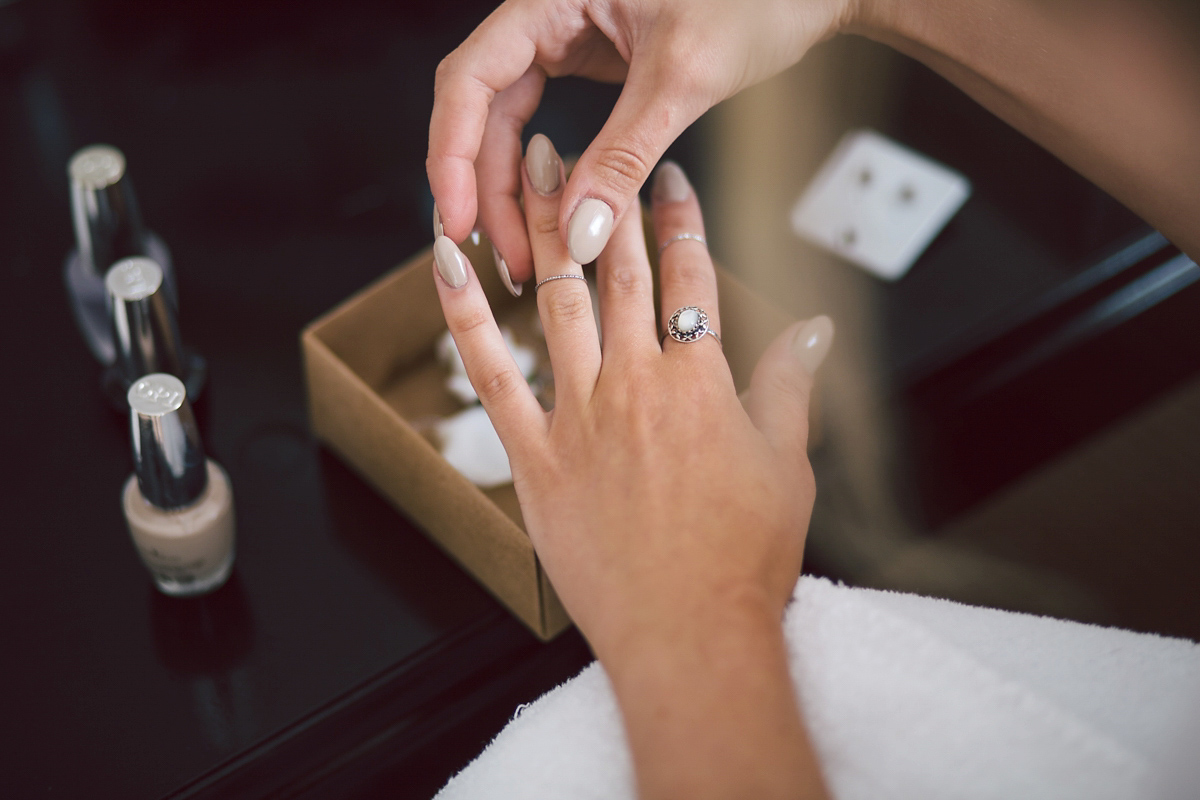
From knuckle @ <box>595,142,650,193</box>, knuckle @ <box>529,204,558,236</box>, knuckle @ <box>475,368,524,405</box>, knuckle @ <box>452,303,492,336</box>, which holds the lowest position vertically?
knuckle @ <box>475,368,524,405</box>

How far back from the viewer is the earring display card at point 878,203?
803mm

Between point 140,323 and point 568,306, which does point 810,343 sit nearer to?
point 568,306

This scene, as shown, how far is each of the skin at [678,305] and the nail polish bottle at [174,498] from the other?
0.55ft

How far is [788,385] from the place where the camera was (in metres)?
0.59

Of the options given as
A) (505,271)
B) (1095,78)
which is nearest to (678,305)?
(505,271)

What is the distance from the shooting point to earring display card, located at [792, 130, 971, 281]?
803 mm

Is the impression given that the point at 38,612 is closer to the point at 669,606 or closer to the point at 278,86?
the point at 669,606

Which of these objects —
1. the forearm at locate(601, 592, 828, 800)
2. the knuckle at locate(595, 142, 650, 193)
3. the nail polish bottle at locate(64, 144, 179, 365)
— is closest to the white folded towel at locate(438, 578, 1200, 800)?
the forearm at locate(601, 592, 828, 800)

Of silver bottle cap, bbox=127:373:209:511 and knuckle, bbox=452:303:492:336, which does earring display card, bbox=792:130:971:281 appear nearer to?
knuckle, bbox=452:303:492:336

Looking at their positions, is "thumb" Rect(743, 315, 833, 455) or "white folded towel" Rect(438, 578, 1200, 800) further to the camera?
→ "thumb" Rect(743, 315, 833, 455)

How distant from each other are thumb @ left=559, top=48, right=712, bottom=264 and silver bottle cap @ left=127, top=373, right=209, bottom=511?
0.24m

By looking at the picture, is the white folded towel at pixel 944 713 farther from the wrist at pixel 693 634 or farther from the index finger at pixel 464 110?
the index finger at pixel 464 110

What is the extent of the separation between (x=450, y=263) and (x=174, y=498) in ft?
0.71

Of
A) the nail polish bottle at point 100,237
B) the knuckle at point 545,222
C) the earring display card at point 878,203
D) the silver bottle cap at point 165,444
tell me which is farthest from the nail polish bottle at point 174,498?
the earring display card at point 878,203
